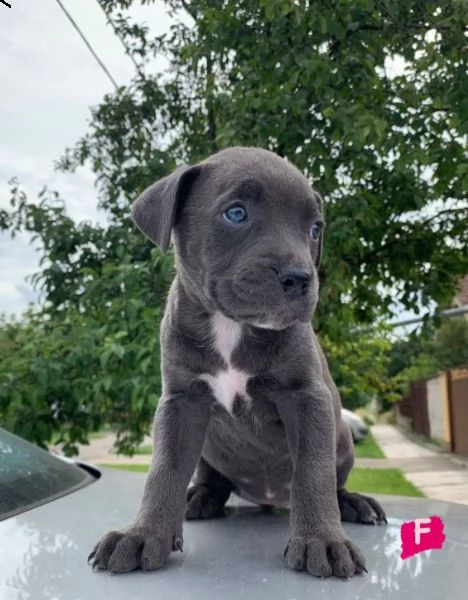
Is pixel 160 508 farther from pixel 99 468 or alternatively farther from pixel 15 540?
pixel 99 468

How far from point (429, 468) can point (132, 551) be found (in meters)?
12.5

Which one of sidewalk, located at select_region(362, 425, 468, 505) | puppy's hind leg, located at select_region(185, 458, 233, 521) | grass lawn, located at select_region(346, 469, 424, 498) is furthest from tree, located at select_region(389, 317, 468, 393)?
puppy's hind leg, located at select_region(185, 458, 233, 521)

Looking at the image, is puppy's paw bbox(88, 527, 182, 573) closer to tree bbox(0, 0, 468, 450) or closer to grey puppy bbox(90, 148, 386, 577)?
grey puppy bbox(90, 148, 386, 577)

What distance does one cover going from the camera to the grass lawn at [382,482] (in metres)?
9.88

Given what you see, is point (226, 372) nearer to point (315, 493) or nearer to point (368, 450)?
point (315, 493)

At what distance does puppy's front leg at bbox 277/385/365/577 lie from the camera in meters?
1.88

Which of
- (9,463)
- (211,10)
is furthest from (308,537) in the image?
(211,10)

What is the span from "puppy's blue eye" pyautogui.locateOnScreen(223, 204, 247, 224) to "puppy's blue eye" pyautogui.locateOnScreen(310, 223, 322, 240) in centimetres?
24

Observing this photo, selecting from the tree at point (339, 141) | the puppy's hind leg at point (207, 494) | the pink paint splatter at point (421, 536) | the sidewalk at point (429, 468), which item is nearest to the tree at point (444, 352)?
the sidewalk at point (429, 468)

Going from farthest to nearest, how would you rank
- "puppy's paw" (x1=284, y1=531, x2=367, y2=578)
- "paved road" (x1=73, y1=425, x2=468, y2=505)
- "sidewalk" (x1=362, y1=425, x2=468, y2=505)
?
"sidewalk" (x1=362, y1=425, x2=468, y2=505) → "paved road" (x1=73, y1=425, x2=468, y2=505) → "puppy's paw" (x1=284, y1=531, x2=367, y2=578)

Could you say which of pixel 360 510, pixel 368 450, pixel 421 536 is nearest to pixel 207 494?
pixel 360 510

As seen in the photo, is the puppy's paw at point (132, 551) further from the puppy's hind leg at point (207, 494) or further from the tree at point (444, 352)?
the tree at point (444, 352)

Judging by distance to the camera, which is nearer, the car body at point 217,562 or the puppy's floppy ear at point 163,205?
the car body at point 217,562

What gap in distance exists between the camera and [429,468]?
13617 mm
